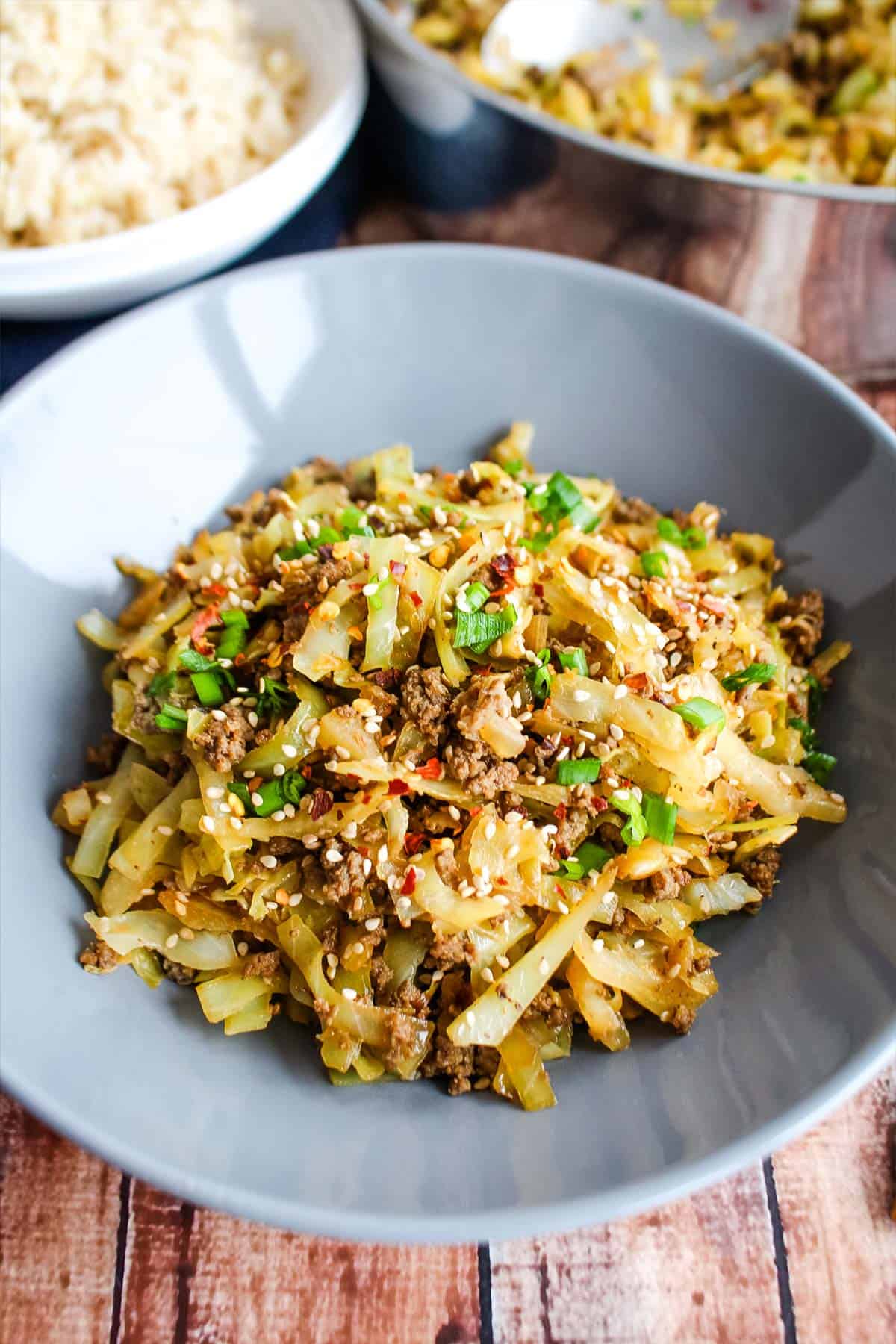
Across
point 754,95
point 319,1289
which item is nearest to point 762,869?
point 319,1289

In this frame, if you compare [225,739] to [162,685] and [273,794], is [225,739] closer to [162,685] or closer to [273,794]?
[273,794]

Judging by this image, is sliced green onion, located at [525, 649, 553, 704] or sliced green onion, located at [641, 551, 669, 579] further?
sliced green onion, located at [641, 551, 669, 579]

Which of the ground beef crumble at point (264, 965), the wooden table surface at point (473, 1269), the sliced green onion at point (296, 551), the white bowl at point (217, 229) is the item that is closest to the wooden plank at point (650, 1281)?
the wooden table surface at point (473, 1269)

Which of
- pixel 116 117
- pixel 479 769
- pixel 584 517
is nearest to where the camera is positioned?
pixel 479 769

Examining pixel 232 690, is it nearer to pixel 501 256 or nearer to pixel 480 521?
pixel 480 521

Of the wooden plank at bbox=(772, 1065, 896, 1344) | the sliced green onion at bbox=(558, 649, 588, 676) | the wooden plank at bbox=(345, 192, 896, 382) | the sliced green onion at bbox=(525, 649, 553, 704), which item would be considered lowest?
the wooden plank at bbox=(772, 1065, 896, 1344)

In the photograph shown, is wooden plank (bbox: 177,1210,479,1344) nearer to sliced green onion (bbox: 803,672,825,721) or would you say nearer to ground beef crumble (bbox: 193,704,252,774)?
ground beef crumble (bbox: 193,704,252,774)

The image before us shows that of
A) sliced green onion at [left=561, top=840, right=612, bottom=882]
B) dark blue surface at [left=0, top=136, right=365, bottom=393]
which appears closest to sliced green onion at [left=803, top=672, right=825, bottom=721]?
sliced green onion at [left=561, top=840, right=612, bottom=882]
